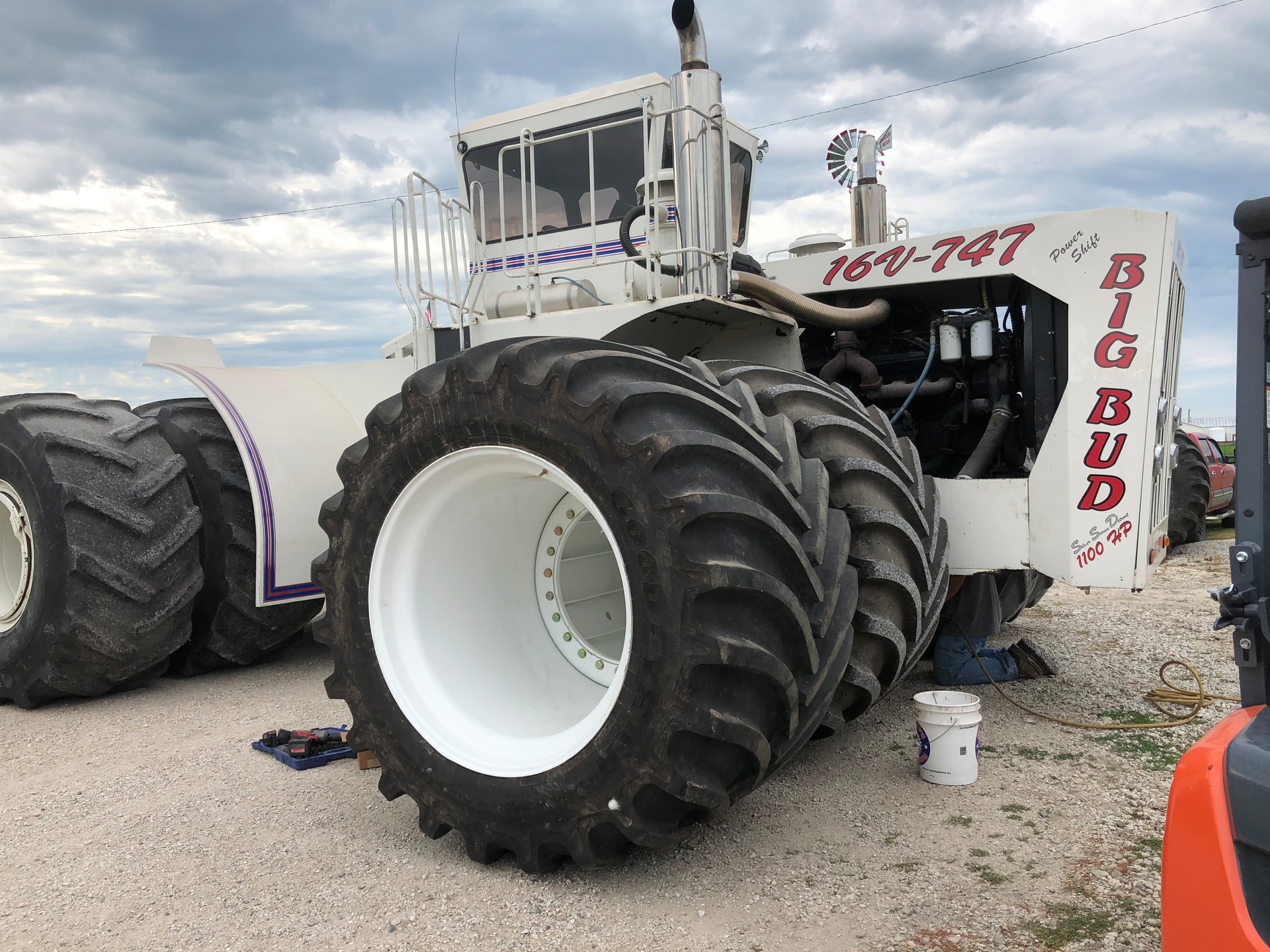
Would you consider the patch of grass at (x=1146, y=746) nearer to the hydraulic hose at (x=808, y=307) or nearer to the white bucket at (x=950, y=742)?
the white bucket at (x=950, y=742)

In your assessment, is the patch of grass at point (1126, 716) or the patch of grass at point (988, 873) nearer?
the patch of grass at point (988, 873)

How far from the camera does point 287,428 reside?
4570mm

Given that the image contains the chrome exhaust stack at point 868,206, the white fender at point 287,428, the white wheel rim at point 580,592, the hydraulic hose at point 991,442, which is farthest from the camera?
the chrome exhaust stack at point 868,206

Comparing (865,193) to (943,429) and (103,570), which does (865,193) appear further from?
(103,570)

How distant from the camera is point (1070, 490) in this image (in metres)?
3.44

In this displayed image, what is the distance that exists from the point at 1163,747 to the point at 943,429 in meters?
1.55

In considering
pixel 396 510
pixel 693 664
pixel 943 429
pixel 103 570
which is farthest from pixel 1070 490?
pixel 103 570

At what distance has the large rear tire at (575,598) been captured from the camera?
2.25 meters

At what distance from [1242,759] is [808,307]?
2924 millimetres

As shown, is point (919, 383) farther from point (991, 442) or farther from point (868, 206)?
point (868, 206)

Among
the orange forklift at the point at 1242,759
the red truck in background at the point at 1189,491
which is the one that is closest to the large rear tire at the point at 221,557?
the orange forklift at the point at 1242,759

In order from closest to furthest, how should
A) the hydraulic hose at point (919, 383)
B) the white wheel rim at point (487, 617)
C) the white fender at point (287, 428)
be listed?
the white wheel rim at point (487, 617)
the hydraulic hose at point (919, 383)
the white fender at point (287, 428)

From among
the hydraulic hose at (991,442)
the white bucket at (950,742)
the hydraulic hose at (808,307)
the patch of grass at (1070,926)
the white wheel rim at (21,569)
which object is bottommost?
the patch of grass at (1070,926)

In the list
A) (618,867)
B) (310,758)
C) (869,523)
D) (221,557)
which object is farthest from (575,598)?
(221,557)
